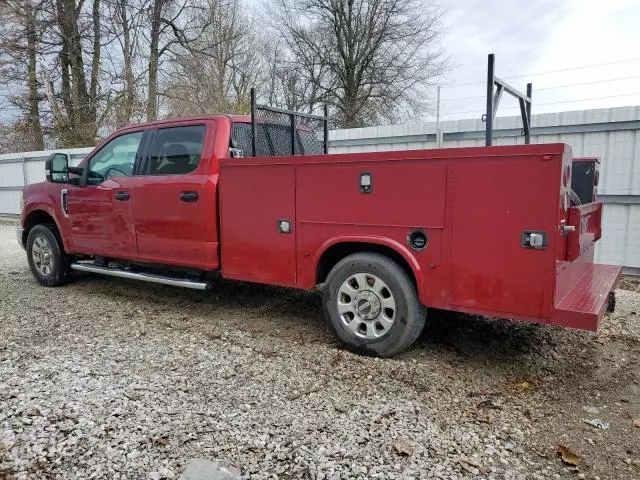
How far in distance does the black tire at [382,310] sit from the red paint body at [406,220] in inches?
4.9

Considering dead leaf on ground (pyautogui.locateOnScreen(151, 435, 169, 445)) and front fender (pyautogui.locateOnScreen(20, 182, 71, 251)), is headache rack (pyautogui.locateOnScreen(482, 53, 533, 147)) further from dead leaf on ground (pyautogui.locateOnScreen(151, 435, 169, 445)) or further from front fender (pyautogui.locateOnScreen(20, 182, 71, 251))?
front fender (pyautogui.locateOnScreen(20, 182, 71, 251))

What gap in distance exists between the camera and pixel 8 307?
17.8 ft

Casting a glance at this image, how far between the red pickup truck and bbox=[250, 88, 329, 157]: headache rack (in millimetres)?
24

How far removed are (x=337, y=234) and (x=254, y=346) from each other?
48.6 inches

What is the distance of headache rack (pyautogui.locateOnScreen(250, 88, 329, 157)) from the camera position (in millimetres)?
4941

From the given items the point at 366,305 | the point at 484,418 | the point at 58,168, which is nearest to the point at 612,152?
the point at 366,305

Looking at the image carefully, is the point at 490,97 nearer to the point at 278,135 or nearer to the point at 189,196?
the point at 278,135

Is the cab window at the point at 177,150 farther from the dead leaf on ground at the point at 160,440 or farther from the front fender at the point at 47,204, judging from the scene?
the dead leaf on ground at the point at 160,440

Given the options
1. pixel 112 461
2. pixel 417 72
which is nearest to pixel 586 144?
pixel 112 461

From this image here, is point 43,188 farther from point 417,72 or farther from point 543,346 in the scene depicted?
point 417,72

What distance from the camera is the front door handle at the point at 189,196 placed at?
469cm

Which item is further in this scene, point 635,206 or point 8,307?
point 635,206

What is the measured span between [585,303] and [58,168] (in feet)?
19.1

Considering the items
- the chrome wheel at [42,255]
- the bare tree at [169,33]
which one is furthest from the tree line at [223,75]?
the chrome wheel at [42,255]
